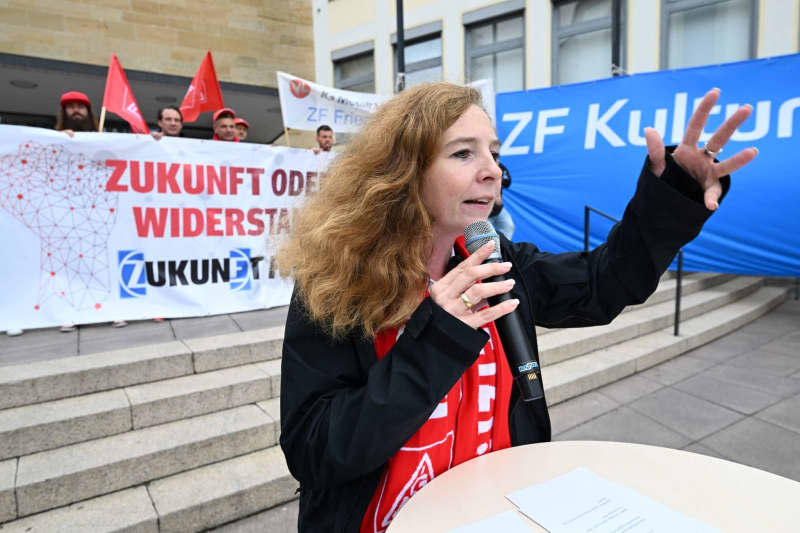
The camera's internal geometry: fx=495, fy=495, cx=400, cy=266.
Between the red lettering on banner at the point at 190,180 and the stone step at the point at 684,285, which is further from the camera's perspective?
the stone step at the point at 684,285

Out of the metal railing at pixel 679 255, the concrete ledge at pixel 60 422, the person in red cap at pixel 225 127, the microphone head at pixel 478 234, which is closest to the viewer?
the microphone head at pixel 478 234

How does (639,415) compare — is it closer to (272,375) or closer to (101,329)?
(272,375)

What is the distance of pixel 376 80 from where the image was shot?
11.6 meters

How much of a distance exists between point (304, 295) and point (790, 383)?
4.94 m

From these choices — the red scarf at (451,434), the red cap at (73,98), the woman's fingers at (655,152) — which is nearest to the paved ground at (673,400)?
the red scarf at (451,434)

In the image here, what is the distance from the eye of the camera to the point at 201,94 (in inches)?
219

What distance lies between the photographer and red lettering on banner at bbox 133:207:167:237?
14.4ft

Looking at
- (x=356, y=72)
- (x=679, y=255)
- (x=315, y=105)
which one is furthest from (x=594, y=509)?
(x=356, y=72)

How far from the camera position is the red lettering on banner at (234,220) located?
4797 millimetres

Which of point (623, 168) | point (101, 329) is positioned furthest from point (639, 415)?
point (101, 329)

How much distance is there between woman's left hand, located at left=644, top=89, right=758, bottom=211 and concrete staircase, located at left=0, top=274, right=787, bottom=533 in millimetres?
2437

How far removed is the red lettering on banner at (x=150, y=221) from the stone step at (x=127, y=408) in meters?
1.70

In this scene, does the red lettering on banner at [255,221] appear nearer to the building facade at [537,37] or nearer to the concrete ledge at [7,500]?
the concrete ledge at [7,500]

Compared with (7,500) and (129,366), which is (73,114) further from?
(7,500)
